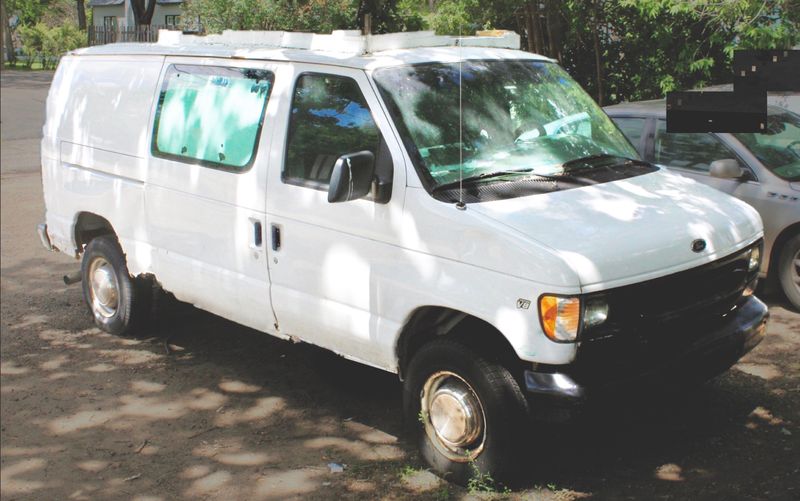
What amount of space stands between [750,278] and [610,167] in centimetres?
101

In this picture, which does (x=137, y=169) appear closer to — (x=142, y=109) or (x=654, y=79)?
(x=142, y=109)

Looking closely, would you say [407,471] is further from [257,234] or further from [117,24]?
[117,24]

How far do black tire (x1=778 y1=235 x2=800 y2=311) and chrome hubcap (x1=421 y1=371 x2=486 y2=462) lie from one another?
3925 mm

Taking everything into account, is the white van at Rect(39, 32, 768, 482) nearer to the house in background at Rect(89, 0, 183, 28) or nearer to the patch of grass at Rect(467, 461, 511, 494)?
the patch of grass at Rect(467, 461, 511, 494)

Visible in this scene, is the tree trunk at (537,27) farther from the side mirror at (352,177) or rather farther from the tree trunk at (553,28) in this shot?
the side mirror at (352,177)

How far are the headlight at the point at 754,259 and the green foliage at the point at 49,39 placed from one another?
195 inches

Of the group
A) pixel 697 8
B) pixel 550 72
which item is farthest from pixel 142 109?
pixel 697 8

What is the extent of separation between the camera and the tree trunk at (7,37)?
19.5ft

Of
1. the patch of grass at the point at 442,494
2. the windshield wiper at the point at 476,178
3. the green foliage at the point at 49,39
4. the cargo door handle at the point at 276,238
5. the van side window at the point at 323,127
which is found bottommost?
the patch of grass at the point at 442,494

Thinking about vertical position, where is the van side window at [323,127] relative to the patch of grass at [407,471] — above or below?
above

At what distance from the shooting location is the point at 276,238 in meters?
5.71

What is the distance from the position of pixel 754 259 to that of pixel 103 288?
4966 mm

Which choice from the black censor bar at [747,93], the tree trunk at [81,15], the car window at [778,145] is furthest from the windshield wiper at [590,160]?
the tree trunk at [81,15]

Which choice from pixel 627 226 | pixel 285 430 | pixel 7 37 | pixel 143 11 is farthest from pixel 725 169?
pixel 143 11
